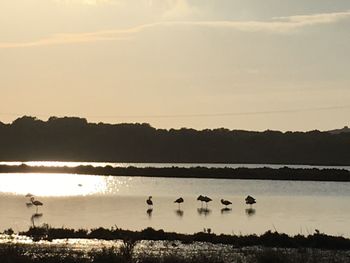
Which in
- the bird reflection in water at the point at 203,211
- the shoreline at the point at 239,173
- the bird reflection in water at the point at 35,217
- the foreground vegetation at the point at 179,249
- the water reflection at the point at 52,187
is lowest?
the foreground vegetation at the point at 179,249

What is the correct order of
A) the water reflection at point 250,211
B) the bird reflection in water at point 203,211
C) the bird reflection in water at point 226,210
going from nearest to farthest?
the water reflection at point 250,211, the bird reflection in water at point 203,211, the bird reflection in water at point 226,210

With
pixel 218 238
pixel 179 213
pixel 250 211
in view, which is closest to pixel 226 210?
pixel 250 211

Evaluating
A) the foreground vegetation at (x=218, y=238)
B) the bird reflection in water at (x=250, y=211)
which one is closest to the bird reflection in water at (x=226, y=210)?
the bird reflection in water at (x=250, y=211)

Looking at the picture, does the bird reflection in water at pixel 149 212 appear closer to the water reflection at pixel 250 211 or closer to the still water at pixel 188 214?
the still water at pixel 188 214

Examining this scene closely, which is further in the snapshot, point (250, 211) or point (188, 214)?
point (250, 211)

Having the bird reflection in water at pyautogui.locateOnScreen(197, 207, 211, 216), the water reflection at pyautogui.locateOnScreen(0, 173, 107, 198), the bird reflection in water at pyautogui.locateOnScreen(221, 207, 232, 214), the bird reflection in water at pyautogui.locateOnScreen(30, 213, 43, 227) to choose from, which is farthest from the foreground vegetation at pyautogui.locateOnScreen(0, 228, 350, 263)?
the water reflection at pyautogui.locateOnScreen(0, 173, 107, 198)

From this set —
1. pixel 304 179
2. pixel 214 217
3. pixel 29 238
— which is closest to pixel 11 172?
pixel 304 179

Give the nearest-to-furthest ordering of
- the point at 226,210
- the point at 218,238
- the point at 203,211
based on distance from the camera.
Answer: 1. the point at 218,238
2. the point at 203,211
3. the point at 226,210

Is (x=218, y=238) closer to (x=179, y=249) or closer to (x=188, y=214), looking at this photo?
(x=179, y=249)

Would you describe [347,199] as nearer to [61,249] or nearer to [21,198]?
[21,198]

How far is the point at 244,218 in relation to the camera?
40.6 meters

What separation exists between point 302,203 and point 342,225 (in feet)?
50.1

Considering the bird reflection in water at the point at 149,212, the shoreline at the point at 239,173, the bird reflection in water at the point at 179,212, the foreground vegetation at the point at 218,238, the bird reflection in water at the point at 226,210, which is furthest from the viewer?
the shoreline at the point at 239,173

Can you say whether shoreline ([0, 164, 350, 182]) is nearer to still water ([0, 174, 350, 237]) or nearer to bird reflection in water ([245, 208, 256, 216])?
still water ([0, 174, 350, 237])
